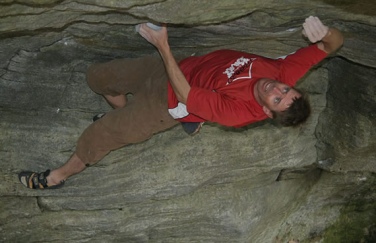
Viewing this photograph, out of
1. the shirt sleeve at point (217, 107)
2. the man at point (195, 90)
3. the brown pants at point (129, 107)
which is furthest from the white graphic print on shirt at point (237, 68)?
the brown pants at point (129, 107)

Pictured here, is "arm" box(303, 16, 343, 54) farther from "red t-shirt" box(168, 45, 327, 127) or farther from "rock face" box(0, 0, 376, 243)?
"rock face" box(0, 0, 376, 243)

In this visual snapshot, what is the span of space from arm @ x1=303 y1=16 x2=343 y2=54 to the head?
60cm

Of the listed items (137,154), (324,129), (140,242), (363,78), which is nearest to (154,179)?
(137,154)

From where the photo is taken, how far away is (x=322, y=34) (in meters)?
5.68

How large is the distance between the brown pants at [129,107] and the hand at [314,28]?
1732 mm

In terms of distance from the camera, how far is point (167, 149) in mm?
8008

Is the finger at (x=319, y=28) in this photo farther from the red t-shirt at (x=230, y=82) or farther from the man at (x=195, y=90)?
the red t-shirt at (x=230, y=82)

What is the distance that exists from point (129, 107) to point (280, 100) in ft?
6.53

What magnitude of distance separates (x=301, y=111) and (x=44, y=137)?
12.4ft

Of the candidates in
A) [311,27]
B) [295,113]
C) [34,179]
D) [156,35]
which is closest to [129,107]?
[156,35]

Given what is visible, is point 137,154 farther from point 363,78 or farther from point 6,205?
point 363,78

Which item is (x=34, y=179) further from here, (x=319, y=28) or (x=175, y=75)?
(x=319, y=28)

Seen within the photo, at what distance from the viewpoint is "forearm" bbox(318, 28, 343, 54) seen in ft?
19.0

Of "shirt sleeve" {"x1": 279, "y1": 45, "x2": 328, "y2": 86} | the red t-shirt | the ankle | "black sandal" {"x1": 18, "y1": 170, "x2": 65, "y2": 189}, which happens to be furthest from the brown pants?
"shirt sleeve" {"x1": 279, "y1": 45, "x2": 328, "y2": 86}
